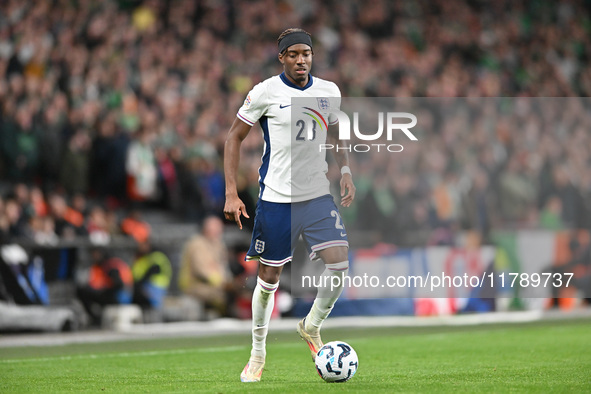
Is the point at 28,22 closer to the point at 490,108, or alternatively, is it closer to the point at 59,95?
the point at 59,95

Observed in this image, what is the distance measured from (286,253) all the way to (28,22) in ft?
34.8

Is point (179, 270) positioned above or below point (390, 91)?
below

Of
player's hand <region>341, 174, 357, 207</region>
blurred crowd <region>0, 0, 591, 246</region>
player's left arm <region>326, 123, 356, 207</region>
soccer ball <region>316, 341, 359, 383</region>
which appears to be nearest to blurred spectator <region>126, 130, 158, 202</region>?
blurred crowd <region>0, 0, 591, 246</region>

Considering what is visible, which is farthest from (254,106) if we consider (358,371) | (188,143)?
(188,143)

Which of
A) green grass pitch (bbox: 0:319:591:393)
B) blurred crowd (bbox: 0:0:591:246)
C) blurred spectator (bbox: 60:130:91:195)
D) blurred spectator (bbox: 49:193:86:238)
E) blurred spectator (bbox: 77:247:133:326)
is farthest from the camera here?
blurred crowd (bbox: 0:0:591:246)

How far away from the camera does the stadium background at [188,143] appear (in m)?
14.6

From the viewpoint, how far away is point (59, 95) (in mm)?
15180

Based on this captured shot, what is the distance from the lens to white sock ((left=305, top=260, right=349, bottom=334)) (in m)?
7.57

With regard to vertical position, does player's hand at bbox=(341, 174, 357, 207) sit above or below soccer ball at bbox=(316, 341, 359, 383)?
above

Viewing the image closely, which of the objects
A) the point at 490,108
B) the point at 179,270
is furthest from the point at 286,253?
the point at 490,108

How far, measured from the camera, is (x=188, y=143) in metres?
16.8

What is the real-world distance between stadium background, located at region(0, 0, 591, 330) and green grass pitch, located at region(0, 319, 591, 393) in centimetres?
278

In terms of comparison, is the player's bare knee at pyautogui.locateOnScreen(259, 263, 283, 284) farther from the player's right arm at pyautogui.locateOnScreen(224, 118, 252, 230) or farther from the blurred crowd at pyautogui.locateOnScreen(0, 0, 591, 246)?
the blurred crowd at pyautogui.locateOnScreen(0, 0, 591, 246)

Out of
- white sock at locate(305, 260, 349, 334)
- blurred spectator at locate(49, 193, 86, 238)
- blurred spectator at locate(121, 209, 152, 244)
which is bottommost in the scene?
blurred spectator at locate(121, 209, 152, 244)
